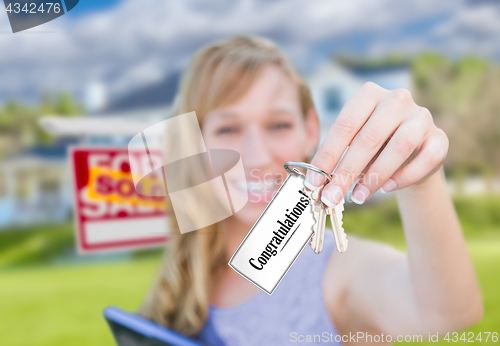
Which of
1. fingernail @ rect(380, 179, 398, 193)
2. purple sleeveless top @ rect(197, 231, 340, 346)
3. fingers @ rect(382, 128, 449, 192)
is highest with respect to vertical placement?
fingers @ rect(382, 128, 449, 192)

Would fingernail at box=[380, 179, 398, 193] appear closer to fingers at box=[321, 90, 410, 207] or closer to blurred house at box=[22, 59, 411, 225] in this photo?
fingers at box=[321, 90, 410, 207]

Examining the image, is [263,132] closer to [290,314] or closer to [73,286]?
[290,314]

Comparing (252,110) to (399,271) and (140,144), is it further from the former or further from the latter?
(399,271)

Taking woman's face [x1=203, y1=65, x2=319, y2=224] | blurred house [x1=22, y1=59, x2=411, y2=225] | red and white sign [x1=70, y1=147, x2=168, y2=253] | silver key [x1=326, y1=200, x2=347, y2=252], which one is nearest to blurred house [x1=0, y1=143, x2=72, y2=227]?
blurred house [x1=22, y1=59, x2=411, y2=225]

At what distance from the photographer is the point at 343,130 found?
0.44m

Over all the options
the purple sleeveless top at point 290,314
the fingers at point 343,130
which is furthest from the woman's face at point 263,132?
the fingers at point 343,130

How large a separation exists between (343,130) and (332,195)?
0.09 meters

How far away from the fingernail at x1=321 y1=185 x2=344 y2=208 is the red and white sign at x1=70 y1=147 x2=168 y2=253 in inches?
19.4

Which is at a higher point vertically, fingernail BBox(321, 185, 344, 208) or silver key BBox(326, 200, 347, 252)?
fingernail BBox(321, 185, 344, 208)

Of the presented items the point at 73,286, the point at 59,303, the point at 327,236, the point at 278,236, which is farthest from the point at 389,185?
the point at 59,303

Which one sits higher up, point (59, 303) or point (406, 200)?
point (406, 200)

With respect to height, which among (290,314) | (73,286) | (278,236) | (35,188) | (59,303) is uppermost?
(278,236)

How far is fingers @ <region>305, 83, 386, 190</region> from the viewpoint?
0.43 metres

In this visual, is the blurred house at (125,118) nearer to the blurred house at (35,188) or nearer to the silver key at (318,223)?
the blurred house at (35,188)
